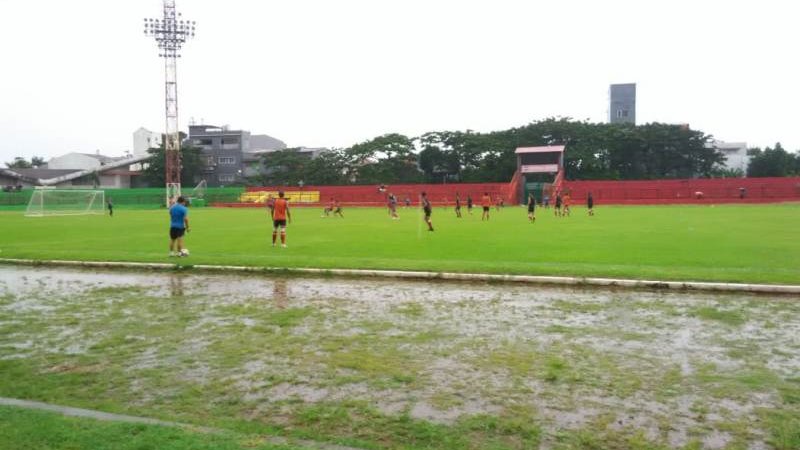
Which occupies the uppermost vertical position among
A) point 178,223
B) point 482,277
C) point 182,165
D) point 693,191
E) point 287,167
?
point 182,165

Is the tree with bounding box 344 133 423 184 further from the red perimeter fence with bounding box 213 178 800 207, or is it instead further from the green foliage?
the green foliage

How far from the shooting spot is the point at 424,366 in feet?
20.1

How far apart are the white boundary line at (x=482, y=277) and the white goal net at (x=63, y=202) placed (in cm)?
4456

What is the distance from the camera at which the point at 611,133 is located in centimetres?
7700

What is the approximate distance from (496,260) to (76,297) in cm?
917

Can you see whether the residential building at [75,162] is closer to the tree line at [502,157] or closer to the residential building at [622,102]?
the tree line at [502,157]

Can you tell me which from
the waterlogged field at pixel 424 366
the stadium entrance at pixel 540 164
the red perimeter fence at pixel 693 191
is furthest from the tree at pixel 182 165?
the waterlogged field at pixel 424 366

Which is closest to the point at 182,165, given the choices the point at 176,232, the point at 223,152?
the point at 223,152

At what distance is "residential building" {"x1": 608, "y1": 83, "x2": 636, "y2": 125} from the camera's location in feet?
356

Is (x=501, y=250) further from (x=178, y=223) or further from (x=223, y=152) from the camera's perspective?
(x=223, y=152)

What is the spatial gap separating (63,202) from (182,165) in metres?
30.9

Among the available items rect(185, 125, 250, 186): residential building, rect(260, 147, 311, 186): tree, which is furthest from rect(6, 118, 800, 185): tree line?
rect(185, 125, 250, 186): residential building

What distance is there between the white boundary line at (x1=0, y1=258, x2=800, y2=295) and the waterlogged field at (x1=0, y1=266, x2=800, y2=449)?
1.83ft

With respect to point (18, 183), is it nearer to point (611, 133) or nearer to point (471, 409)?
point (611, 133)
